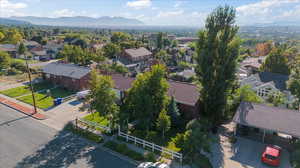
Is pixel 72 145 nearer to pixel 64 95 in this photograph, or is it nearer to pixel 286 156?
pixel 64 95

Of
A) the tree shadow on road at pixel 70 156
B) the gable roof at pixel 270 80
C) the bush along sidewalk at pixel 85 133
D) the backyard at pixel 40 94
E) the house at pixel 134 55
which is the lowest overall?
the tree shadow on road at pixel 70 156

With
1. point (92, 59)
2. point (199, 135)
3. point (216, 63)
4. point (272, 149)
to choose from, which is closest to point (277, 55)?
point (216, 63)

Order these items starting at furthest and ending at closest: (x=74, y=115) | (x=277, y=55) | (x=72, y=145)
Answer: (x=277, y=55) → (x=74, y=115) → (x=72, y=145)

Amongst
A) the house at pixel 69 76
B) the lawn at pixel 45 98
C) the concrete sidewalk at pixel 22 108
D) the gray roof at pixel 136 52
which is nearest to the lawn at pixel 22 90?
the house at pixel 69 76

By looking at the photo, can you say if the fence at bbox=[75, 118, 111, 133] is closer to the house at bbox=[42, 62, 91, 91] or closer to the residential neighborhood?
the residential neighborhood

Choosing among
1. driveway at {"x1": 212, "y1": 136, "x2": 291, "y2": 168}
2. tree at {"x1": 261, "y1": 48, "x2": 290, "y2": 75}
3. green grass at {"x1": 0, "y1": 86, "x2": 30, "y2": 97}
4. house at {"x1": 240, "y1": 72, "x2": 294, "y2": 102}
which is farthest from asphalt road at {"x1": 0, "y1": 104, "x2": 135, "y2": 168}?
tree at {"x1": 261, "y1": 48, "x2": 290, "y2": 75}

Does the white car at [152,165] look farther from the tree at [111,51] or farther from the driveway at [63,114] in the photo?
the tree at [111,51]
